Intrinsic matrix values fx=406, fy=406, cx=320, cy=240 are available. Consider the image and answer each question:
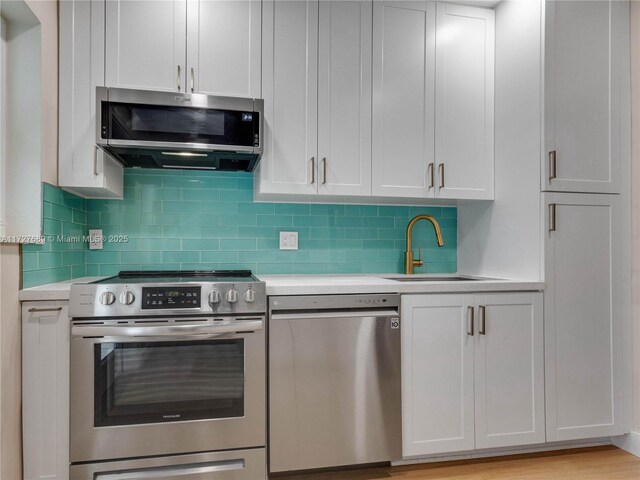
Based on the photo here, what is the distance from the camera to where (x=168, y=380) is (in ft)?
5.98

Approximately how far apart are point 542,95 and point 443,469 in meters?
2.02

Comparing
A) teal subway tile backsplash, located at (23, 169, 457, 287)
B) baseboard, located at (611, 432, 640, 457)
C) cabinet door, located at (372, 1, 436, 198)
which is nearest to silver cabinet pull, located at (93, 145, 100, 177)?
teal subway tile backsplash, located at (23, 169, 457, 287)

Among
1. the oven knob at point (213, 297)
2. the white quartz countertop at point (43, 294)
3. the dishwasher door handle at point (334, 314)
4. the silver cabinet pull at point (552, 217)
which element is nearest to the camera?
the white quartz countertop at point (43, 294)

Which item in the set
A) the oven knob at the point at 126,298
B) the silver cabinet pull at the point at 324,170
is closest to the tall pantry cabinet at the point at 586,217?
the silver cabinet pull at the point at 324,170

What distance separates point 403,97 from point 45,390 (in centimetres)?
230

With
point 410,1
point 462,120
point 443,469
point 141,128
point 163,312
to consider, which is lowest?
point 443,469

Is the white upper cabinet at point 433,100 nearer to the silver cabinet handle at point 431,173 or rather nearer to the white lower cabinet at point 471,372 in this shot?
the silver cabinet handle at point 431,173

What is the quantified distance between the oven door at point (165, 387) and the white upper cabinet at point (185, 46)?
3.98 feet

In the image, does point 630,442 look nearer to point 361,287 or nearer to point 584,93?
point 361,287

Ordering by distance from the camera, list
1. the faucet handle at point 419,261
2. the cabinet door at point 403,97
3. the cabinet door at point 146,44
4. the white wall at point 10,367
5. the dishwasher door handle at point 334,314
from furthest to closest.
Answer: the faucet handle at point 419,261 < the cabinet door at point 403,97 < the cabinet door at point 146,44 < the dishwasher door handle at point 334,314 < the white wall at point 10,367

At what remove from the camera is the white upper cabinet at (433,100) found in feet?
7.63

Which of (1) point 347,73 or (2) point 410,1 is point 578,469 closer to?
(1) point 347,73

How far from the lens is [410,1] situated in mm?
2350

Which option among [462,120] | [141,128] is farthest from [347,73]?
[141,128]
